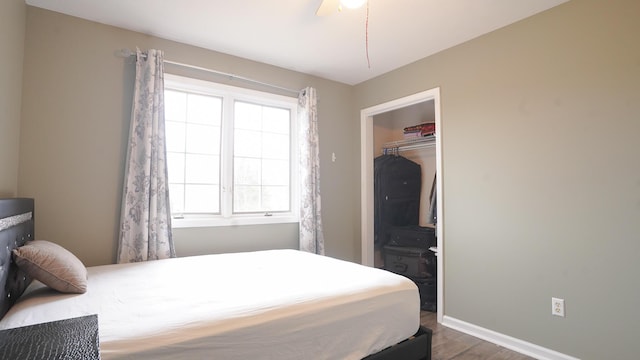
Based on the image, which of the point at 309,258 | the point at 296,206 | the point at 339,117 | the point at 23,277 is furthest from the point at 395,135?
the point at 23,277

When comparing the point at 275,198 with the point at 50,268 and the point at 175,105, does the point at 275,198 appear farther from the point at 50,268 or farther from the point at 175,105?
the point at 50,268

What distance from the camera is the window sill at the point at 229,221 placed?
2.85 metres

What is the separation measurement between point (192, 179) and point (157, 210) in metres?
0.48

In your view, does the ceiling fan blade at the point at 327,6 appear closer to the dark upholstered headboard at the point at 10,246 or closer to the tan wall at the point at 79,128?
the tan wall at the point at 79,128

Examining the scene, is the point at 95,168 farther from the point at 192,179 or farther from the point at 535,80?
the point at 535,80

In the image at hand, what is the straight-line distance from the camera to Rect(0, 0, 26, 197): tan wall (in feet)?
6.12

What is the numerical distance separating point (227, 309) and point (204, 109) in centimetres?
218

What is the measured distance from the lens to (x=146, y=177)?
2545 millimetres

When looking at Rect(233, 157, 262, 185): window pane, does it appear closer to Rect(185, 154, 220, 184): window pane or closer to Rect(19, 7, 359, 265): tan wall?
Rect(185, 154, 220, 184): window pane

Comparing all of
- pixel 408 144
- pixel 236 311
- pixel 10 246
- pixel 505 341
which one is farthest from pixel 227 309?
pixel 408 144

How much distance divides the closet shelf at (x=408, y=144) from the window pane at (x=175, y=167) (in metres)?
2.50

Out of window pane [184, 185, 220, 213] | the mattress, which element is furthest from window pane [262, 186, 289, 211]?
the mattress

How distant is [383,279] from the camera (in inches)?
75.4

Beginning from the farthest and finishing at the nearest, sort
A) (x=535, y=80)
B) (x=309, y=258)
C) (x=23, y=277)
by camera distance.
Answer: (x=309, y=258) → (x=535, y=80) → (x=23, y=277)
